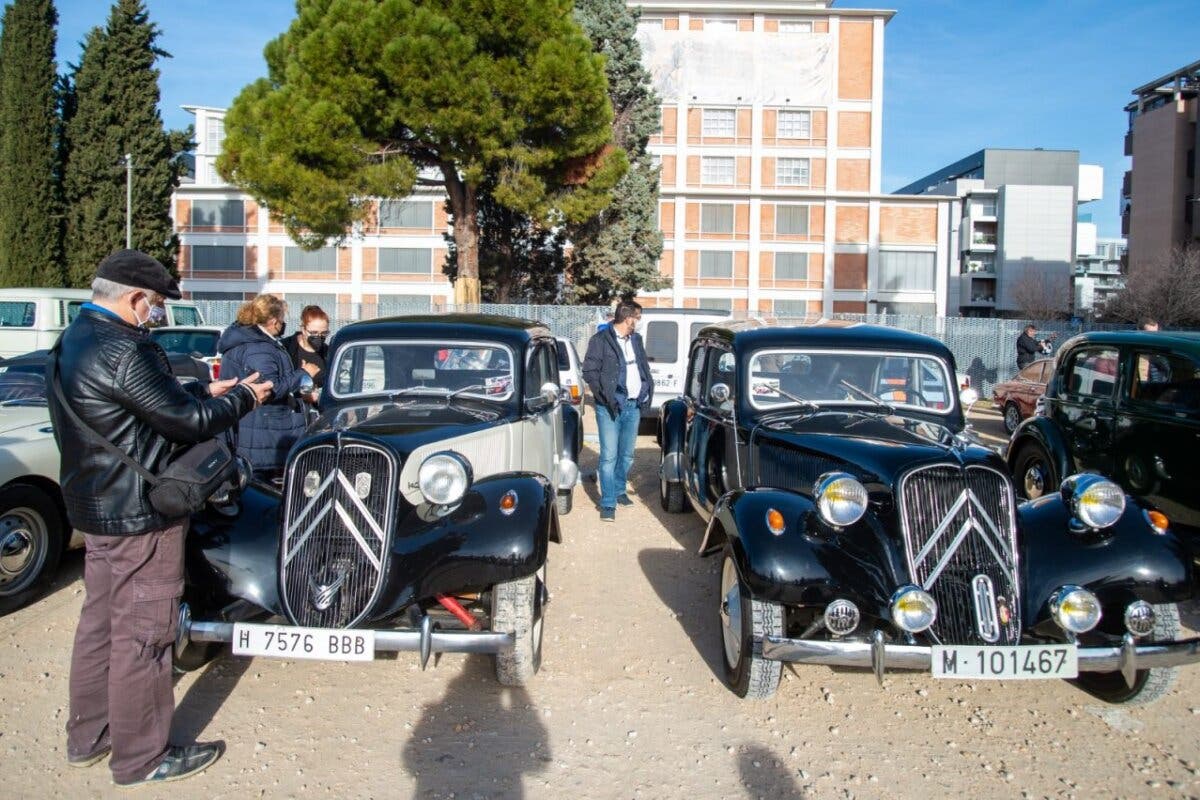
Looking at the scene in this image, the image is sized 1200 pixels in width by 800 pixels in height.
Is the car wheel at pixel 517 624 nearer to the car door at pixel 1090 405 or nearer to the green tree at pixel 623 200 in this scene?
the car door at pixel 1090 405

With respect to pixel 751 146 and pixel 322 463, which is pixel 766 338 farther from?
pixel 751 146

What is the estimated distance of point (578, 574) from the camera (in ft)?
20.4

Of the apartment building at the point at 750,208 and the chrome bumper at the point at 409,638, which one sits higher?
the apartment building at the point at 750,208

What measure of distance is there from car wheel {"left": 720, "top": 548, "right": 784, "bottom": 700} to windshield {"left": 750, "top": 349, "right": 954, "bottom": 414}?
1539 mm

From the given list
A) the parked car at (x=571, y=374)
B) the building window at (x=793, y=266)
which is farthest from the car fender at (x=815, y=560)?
the building window at (x=793, y=266)

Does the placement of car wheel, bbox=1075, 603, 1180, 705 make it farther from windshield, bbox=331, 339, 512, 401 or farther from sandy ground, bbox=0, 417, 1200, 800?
windshield, bbox=331, 339, 512, 401

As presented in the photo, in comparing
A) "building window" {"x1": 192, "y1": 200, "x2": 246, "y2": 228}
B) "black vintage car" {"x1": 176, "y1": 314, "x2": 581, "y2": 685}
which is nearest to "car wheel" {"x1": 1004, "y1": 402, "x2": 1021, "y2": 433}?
"black vintage car" {"x1": 176, "y1": 314, "x2": 581, "y2": 685}

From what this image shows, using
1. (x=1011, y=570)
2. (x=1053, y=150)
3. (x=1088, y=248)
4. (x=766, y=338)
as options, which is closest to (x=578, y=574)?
(x=766, y=338)

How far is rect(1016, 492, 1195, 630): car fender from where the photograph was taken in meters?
3.83

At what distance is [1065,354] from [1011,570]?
4.57 metres

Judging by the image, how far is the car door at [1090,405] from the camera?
664 centimetres

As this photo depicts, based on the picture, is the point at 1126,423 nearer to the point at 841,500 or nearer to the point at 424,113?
the point at 841,500

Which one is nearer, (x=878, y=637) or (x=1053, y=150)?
(x=878, y=637)

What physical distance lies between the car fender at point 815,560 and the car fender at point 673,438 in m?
3.29
